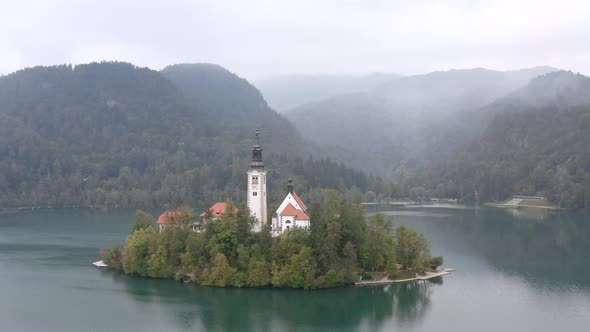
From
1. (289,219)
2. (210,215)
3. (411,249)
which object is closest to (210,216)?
(210,215)

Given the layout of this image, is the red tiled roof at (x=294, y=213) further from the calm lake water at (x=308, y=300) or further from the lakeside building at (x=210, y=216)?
the calm lake water at (x=308, y=300)

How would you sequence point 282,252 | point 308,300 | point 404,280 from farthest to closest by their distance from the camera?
point 404,280
point 282,252
point 308,300

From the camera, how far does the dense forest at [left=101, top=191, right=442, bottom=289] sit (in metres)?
51.2

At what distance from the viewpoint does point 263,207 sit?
56500 millimetres

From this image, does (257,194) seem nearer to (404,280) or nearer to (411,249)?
(411,249)

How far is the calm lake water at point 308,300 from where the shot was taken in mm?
43781

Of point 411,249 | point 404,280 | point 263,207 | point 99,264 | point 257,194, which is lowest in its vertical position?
point 404,280

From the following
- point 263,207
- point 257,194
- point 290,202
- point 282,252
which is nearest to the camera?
point 282,252

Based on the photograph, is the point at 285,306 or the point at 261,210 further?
the point at 261,210

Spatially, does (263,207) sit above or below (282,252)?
above

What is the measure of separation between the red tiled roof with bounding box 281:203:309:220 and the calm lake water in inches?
286

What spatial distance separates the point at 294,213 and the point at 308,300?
920 centimetres

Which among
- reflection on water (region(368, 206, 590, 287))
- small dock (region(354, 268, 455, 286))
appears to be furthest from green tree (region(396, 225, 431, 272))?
reflection on water (region(368, 206, 590, 287))

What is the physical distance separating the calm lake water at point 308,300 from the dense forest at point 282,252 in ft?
4.07
